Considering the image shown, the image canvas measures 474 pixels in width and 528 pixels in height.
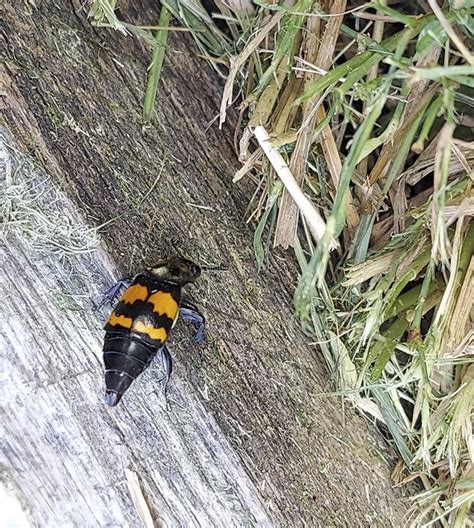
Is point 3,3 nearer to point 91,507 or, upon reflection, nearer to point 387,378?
point 91,507

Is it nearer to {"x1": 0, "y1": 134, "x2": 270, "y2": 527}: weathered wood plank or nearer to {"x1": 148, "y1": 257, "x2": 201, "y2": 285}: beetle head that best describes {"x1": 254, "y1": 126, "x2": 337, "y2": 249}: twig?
{"x1": 148, "y1": 257, "x2": 201, "y2": 285}: beetle head

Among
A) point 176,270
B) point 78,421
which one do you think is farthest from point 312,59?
point 78,421

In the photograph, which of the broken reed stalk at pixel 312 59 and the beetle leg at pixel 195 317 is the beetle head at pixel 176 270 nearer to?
the beetle leg at pixel 195 317

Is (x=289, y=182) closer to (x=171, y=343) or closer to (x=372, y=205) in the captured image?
(x=372, y=205)

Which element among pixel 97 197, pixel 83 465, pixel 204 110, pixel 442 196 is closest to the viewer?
pixel 442 196

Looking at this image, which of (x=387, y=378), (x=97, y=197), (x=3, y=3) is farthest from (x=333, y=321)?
(x=3, y=3)

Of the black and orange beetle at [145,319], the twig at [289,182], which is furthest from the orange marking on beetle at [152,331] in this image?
the twig at [289,182]
